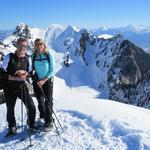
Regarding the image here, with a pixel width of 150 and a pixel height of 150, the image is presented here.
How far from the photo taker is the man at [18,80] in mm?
13156

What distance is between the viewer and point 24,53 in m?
13.2

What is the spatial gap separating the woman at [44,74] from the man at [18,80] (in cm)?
40

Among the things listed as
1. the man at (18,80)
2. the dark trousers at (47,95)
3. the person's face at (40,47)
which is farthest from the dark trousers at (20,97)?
the person's face at (40,47)

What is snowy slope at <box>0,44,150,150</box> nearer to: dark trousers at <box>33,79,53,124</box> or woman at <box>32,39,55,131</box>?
dark trousers at <box>33,79,53,124</box>

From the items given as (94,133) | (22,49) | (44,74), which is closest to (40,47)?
(22,49)

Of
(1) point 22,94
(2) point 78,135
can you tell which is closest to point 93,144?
(2) point 78,135

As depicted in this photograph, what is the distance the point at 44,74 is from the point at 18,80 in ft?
3.31

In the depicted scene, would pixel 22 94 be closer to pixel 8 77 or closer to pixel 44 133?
pixel 8 77

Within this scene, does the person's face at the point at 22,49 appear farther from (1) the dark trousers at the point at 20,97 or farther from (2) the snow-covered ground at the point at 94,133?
(2) the snow-covered ground at the point at 94,133

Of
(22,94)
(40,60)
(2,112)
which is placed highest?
(40,60)

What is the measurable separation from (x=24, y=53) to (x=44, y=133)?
312 centimetres

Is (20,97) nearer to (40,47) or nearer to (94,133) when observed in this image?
(40,47)

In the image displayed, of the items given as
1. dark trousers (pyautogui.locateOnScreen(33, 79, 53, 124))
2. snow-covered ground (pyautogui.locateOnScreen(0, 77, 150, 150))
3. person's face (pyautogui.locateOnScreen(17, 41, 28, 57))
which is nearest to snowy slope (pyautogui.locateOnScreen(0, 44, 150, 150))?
snow-covered ground (pyautogui.locateOnScreen(0, 77, 150, 150))

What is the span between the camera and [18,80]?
43.7ft
